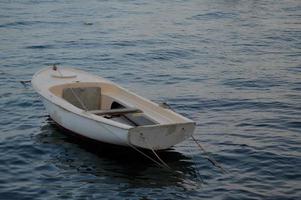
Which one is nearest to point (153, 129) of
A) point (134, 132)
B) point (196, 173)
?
point (134, 132)

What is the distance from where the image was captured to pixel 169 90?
2256 centimetres

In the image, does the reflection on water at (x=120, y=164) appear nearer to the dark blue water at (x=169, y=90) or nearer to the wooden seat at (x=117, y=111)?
the dark blue water at (x=169, y=90)

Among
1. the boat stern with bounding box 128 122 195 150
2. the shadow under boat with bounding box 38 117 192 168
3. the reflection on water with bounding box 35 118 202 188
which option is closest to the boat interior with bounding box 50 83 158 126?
the shadow under boat with bounding box 38 117 192 168

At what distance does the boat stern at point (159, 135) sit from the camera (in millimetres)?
14242

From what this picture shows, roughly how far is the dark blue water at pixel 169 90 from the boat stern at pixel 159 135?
69 cm

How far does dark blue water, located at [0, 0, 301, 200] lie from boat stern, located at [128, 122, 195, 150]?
0.69 meters

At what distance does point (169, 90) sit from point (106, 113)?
6624mm

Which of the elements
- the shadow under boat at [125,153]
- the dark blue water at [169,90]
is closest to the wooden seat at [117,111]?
the shadow under boat at [125,153]

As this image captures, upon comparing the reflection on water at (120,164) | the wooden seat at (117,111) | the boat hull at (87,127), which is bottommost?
the reflection on water at (120,164)

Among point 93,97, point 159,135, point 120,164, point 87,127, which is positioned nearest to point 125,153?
point 120,164

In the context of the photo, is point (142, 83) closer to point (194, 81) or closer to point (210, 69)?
point (194, 81)

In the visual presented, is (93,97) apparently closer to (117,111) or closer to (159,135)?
(117,111)

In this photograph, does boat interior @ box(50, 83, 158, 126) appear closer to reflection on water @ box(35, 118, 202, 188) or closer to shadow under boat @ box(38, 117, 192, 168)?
shadow under boat @ box(38, 117, 192, 168)

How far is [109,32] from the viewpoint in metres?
34.4
